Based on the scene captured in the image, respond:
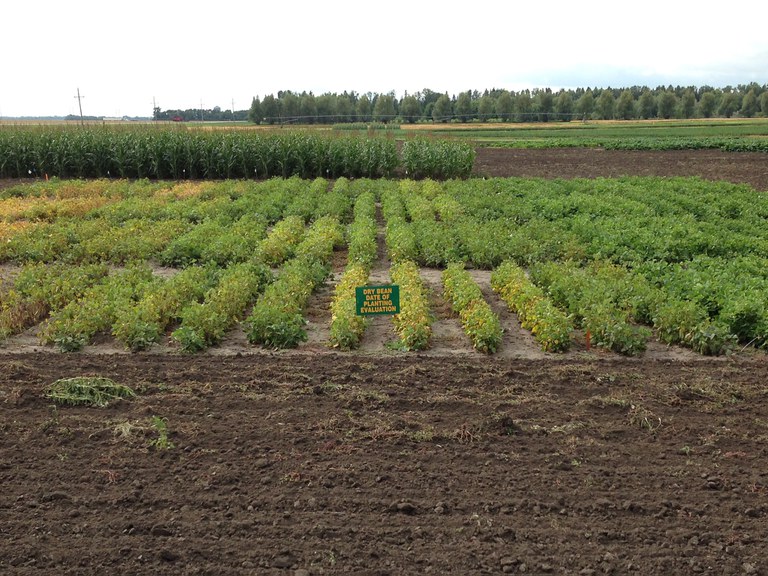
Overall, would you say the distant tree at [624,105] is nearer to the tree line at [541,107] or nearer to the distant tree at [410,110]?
the tree line at [541,107]

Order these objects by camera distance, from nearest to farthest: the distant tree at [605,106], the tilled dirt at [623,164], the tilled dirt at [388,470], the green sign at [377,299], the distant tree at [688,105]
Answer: the tilled dirt at [388,470] → the green sign at [377,299] → the tilled dirt at [623,164] → the distant tree at [688,105] → the distant tree at [605,106]

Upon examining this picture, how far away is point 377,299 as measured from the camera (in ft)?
28.0

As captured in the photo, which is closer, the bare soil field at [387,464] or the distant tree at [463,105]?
the bare soil field at [387,464]

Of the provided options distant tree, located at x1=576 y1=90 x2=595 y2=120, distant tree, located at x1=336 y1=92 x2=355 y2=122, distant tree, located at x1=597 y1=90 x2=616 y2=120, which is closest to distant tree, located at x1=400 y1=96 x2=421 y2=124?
distant tree, located at x1=336 y1=92 x2=355 y2=122

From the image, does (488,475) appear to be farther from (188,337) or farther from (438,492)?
(188,337)

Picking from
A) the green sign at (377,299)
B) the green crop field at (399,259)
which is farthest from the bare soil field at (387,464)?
the green sign at (377,299)

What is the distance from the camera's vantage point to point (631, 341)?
29.1ft

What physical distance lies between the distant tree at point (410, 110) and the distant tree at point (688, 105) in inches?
1414

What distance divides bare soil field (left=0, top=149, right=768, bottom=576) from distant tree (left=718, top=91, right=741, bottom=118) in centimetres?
9767

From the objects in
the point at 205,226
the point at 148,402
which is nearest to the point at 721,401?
the point at 148,402

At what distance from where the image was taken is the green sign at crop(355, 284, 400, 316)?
8500mm

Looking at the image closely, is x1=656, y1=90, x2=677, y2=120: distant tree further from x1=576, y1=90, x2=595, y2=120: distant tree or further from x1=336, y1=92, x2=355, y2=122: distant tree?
x1=336, y1=92, x2=355, y2=122: distant tree

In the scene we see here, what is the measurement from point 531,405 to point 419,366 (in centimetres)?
162

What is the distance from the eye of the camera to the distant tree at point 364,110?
250ft
